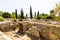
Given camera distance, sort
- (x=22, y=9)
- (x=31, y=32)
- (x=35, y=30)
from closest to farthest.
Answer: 1. (x=35, y=30)
2. (x=31, y=32)
3. (x=22, y=9)

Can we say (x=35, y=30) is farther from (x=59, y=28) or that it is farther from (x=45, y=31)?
(x=59, y=28)

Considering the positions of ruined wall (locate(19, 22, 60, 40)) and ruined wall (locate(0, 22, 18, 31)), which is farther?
ruined wall (locate(0, 22, 18, 31))

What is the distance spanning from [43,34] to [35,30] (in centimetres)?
210

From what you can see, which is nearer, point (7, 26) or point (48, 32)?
point (48, 32)

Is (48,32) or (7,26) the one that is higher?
(48,32)

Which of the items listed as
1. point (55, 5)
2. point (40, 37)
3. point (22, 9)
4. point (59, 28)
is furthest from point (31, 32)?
point (22, 9)

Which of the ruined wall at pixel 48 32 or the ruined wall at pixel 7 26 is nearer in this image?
the ruined wall at pixel 48 32

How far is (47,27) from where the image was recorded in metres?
13.6

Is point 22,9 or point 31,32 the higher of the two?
point 22,9

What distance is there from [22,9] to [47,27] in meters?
35.1

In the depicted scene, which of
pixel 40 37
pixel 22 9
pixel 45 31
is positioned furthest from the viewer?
pixel 22 9

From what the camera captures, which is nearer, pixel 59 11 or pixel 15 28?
pixel 59 11

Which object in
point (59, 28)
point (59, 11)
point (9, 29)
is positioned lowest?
point (9, 29)

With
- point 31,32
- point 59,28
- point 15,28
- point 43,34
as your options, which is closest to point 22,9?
point 15,28
